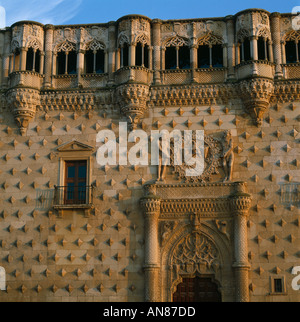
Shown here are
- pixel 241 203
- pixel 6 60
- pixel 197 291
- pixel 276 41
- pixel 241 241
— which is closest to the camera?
pixel 241 241

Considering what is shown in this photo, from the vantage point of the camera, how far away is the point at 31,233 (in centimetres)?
2502

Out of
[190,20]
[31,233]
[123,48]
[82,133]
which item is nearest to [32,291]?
[31,233]

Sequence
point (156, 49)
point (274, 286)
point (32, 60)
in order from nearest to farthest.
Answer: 1. point (274, 286)
2. point (156, 49)
3. point (32, 60)

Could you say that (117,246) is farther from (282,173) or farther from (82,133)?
(282,173)

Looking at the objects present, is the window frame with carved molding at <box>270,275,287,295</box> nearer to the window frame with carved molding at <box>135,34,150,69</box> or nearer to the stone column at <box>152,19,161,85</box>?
the stone column at <box>152,19,161,85</box>

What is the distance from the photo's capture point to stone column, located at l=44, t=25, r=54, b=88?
2683cm

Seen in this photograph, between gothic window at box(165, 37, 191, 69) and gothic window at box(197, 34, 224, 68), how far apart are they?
21.5 inches

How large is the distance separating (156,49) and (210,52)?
2265 mm

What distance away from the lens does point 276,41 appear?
2627 centimetres

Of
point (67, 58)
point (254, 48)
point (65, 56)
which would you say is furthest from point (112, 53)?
point (254, 48)

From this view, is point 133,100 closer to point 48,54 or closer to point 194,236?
point 48,54

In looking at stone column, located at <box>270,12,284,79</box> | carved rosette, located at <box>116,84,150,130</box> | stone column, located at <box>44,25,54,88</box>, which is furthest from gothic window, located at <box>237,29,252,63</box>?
stone column, located at <box>44,25,54,88</box>

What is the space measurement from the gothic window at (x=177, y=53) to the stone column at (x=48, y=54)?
4.98 meters

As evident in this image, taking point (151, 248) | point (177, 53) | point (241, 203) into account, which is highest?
point (177, 53)
